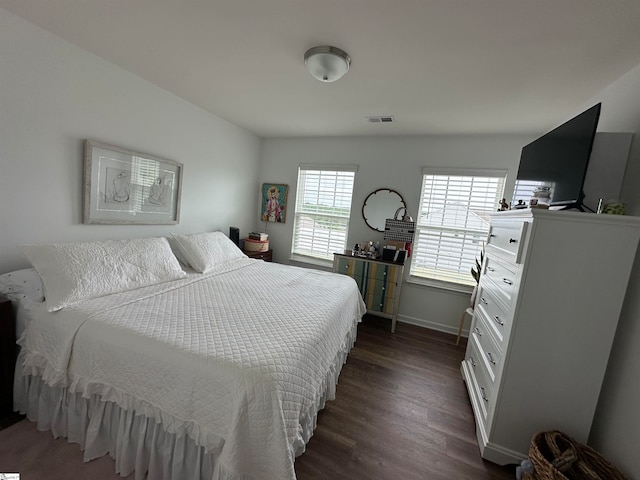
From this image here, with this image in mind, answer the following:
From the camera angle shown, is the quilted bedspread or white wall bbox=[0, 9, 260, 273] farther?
white wall bbox=[0, 9, 260, 273]

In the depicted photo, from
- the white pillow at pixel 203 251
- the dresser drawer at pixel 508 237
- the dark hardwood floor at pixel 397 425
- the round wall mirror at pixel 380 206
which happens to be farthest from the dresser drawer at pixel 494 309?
the white pillow at pixel 203 251

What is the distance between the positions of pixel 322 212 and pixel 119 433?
3.08m

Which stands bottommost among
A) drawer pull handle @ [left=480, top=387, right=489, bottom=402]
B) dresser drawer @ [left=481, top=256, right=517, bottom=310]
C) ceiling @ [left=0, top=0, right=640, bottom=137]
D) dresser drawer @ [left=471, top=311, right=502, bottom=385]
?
drawer pull handle @ [left=480, top=387, right=489, bottom=402]

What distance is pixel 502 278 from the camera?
5.82 ft

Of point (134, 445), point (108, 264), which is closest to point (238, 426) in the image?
point (134, 445)

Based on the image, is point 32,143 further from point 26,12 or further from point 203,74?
point 203,74

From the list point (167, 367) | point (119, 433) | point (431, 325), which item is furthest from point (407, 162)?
point (119, 433)

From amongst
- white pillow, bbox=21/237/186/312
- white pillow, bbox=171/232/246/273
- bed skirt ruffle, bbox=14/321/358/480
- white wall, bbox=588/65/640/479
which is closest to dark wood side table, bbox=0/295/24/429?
bed skirt ruffle, bbox=14/321/358/480

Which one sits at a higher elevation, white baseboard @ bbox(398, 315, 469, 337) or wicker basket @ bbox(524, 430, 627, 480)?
wicker basket @ bbox(524, 430, 627, 480)

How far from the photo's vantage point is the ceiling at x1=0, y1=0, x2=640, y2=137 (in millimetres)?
1294

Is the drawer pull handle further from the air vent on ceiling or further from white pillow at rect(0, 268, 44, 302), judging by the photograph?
white pillow at rect(0, 268, 44, 302)

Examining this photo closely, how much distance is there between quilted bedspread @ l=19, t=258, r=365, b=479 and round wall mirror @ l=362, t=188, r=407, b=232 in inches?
77.3

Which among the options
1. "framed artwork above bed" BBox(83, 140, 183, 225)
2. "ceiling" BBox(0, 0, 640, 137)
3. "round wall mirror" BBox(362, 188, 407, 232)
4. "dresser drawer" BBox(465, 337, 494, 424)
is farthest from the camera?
"round wall mirror" BBox(362, 188, 407, 232)

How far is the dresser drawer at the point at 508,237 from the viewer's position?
152 cm
